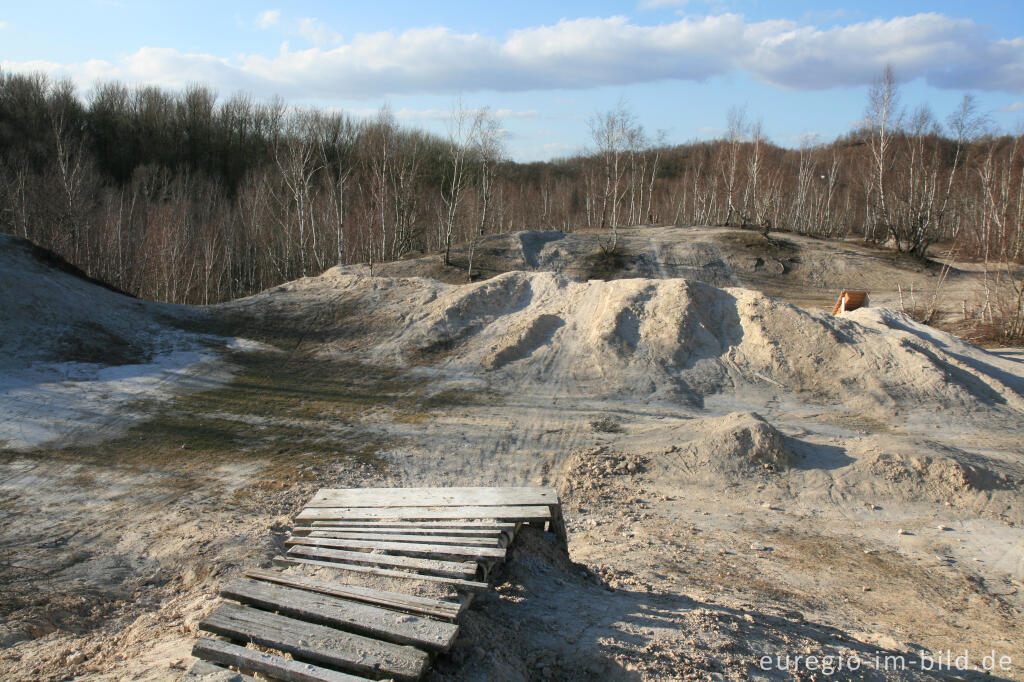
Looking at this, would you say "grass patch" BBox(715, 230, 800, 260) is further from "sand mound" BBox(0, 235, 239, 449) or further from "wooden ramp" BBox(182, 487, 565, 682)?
"wooden ramp" BBox(182, 487, 565, 682)

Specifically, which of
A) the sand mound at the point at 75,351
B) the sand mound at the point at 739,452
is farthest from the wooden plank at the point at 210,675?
the sand mound at the point at 75,351

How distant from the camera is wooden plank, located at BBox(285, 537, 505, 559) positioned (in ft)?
15.4

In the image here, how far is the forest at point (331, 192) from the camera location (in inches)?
1080

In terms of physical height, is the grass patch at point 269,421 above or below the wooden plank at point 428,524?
Answer: below

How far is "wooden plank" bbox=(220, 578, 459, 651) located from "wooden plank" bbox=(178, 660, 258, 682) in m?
0.53

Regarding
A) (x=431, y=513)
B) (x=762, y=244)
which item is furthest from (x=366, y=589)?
(x=762, y=244)

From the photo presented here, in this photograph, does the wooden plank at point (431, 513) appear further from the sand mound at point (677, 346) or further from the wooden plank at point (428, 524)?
the sand mound at point (677, 346)

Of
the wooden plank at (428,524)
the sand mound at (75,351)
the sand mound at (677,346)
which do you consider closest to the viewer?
the wooden plank at (428,524)

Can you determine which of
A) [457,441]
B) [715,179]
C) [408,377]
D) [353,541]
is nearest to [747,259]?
[715,179]

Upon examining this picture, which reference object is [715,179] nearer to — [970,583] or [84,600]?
[970,583]

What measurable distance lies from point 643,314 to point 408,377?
532cm

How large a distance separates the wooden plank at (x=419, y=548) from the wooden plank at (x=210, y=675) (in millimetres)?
1529

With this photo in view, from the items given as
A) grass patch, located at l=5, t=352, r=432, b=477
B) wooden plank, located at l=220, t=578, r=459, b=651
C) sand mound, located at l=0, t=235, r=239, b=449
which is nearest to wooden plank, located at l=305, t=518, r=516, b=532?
wooden plank, located at l=220, t=578, r=459, b=651

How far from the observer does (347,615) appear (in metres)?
3.79
